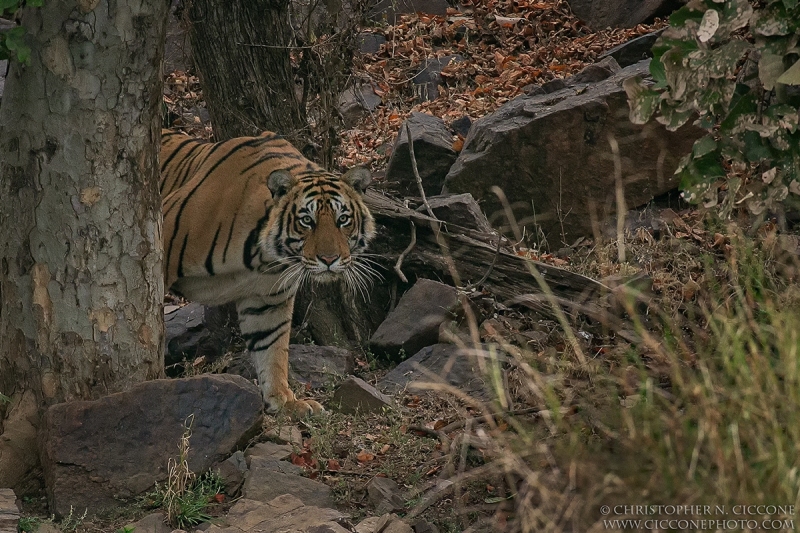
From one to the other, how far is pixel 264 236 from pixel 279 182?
1.05ft

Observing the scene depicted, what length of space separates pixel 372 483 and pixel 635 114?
207 centimetres

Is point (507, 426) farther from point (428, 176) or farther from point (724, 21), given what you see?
point (428, 176)

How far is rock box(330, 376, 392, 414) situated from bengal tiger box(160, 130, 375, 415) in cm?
17

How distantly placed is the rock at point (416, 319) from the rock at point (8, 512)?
254 cm

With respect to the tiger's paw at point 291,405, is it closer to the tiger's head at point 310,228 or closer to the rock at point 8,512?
the tiger's head at point 310,228

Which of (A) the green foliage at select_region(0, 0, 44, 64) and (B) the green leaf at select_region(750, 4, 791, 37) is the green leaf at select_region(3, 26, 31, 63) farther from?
(B) the green leaf at select_region(750, 4, 791, 37)

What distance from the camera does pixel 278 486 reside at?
15.1ft

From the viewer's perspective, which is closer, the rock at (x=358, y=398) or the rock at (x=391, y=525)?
the rock at (x=391, y=525)

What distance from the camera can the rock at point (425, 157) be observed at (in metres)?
7.79

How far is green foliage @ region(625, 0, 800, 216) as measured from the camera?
3.26 meters

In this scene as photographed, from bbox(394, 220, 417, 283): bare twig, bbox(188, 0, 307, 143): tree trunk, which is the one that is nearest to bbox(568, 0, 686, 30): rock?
bbox(394, 220, 417, 283): bare twig

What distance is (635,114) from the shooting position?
3.51 metres

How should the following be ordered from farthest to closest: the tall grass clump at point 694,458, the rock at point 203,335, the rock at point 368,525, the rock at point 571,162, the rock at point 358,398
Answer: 1. the rock at point 571,162
2. the rock at point 203,335
3. the rock at point 358,398
4. the rock at point 368,525
5. the tall grass clump at point 694,458

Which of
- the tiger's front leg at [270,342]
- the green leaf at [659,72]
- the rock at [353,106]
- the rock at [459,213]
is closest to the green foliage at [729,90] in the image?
the green leaf at [659,72]
